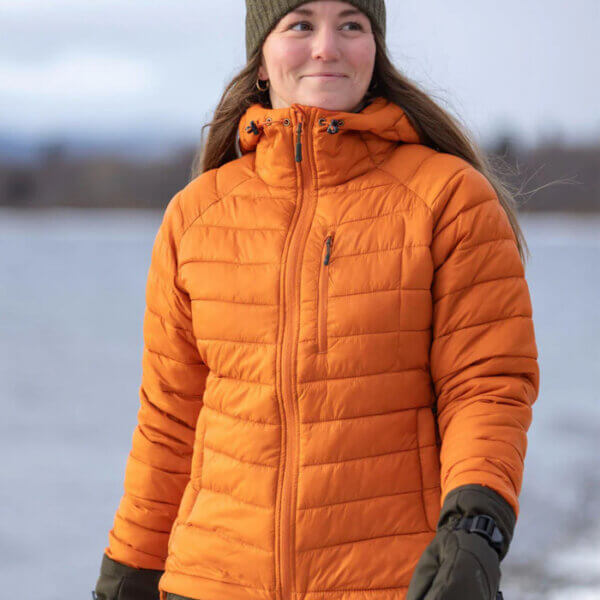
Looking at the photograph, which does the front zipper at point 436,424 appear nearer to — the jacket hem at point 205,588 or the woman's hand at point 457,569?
the woman's hand at point 457,569

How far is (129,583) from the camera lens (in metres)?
1.88

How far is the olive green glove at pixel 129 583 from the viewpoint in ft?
6.17

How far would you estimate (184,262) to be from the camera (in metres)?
1.80

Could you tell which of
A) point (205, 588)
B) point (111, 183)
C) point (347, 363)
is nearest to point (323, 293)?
point (347, 363)

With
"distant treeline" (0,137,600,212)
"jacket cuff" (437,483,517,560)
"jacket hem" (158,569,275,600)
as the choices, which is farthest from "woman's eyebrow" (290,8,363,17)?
"distant treeline" (0,137,600,212)

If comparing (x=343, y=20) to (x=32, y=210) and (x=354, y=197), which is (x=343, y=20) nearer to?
(x=354, y=197)

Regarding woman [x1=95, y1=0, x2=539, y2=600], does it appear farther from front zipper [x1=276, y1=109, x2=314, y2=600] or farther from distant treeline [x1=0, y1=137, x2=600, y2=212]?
distant treeline [x1=0, y1=137, x2=600, y2=212]

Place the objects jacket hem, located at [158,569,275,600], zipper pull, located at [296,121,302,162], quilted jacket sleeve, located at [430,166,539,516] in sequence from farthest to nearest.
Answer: zipper pull, located at [296,121,302,162], jacket hem, located at [158,569,275,600], quilted jacket sleeve, located at [430,166,539,516]

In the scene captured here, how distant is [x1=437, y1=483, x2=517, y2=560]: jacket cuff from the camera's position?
138cm

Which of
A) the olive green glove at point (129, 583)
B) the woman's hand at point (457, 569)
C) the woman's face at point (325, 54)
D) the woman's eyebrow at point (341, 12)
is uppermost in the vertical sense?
the woman's eyebrow at point (341, 12)

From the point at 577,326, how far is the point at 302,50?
28.6 ft

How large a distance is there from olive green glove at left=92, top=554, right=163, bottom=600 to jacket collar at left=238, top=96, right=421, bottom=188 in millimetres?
788

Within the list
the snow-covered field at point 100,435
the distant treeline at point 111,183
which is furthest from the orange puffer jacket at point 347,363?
the distant treeline at point 111,183

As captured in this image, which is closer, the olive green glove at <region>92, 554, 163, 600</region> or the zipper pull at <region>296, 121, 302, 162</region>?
the zipper pull at <region>296, 121, 302, 162</region>
